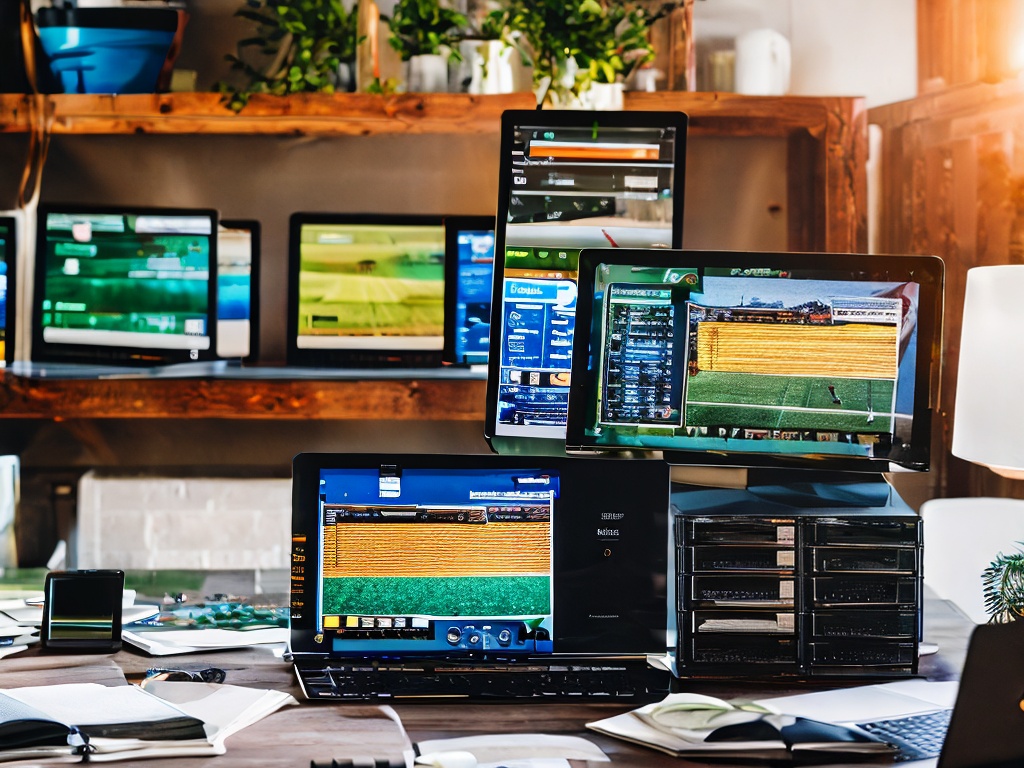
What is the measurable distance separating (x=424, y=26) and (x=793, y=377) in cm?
155

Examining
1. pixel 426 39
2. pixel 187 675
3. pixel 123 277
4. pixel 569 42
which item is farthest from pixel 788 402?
Answer: pixel 123 277

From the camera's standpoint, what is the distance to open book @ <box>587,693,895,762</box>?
4.16 feet

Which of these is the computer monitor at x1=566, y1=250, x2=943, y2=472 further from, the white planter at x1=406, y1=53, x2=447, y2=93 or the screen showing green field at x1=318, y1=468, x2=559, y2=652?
the white planter at x1=406, y1=53, x2=447, y2=93

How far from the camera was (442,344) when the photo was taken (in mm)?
2684

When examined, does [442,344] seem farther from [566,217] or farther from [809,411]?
[809,411]

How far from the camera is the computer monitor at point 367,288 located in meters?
2.66

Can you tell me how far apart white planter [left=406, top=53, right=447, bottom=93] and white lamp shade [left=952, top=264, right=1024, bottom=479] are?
58.0 inches

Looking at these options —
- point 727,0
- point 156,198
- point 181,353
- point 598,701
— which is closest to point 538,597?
point 598,701

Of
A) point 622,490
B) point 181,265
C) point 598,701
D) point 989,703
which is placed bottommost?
point 598,701

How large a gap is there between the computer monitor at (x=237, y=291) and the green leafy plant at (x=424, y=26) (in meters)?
0.65

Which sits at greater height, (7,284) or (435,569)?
(7,284)

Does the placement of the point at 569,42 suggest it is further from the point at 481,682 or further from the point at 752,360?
the point at 481,682

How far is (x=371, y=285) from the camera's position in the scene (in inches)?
105

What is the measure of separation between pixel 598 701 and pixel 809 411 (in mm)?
563
